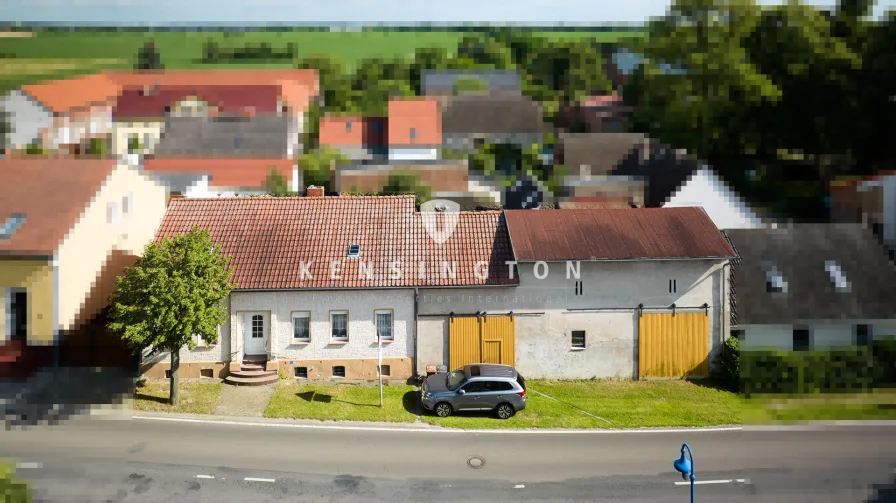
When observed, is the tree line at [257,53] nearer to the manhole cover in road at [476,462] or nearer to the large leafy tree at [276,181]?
the large leafy tree at [276,181]

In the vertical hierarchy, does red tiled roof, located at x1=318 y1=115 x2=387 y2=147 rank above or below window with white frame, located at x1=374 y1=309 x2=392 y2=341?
above

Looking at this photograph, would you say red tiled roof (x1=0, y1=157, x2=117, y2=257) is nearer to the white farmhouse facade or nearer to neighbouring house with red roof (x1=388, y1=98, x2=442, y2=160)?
the white farmhouse facade

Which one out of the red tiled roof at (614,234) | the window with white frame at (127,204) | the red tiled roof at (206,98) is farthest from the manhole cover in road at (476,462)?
the red tiled roof at (206,98)

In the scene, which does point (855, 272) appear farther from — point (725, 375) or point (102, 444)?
point (102, 444)

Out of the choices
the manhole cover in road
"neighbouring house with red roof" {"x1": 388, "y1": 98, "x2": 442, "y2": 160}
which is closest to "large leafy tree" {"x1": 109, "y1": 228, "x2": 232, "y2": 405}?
the manhole cover in road

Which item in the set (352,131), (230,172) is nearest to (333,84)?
(352,131)

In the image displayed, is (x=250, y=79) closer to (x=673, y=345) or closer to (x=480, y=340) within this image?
(x=480, y=340)
